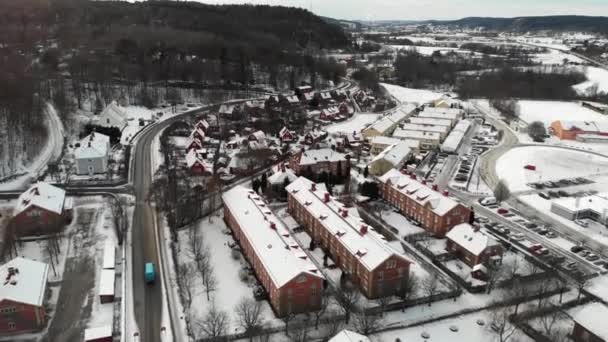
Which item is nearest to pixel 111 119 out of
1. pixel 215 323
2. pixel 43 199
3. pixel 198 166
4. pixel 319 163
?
pixel 198 166

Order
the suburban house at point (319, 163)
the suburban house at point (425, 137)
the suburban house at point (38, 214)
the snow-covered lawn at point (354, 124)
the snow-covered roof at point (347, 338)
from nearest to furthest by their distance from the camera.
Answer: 1. the snow-covered roof at point (347, 338)
2. the suburban house at point (38, 214)
3. the suburban house at point (319, 163)
4. the suburban house at point (425, 137)
5. the snow-covered lawn at point (354, 124)

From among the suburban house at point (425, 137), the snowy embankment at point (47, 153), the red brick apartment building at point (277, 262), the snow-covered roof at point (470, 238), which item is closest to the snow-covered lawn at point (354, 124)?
the suburban house at point (425, 137)

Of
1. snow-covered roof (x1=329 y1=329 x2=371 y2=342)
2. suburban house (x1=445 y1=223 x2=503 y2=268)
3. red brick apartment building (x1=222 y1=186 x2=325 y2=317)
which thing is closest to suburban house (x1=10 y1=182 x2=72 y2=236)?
red brick apartment building (x1=222 y1=186 x2=325 y2=317)

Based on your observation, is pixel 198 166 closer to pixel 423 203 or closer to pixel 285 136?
pixel 285 136

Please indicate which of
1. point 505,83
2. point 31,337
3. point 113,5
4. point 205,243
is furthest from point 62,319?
point 113,5

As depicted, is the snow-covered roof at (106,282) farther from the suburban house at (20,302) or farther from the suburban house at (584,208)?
the suburban house at (584,208)

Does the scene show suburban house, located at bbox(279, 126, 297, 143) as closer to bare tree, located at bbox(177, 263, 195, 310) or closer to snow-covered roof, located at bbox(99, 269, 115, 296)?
bare tree, located at bbox(177, 263, 195, 310)

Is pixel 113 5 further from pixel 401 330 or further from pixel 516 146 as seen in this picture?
pixel 401 330
